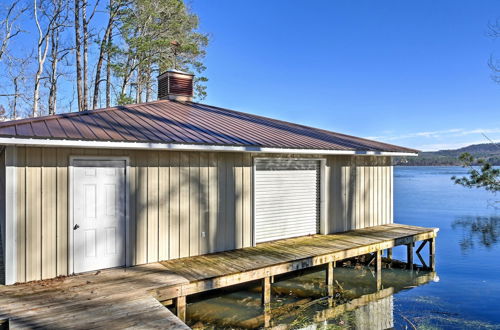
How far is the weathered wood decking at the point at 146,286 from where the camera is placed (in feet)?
11.5

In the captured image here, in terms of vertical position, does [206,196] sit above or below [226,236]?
above

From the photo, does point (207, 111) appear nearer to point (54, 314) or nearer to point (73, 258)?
point (73, 258)

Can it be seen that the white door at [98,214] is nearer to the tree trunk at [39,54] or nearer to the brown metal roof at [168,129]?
the brown metal roof at [168,129]

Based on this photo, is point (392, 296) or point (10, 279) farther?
point (392, 296)

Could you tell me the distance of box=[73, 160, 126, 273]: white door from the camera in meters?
4.91

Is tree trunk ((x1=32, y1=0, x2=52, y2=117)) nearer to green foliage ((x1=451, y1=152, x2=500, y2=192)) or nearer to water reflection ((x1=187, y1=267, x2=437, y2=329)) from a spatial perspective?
water reflection ((x1=187, y1=267, x2=437, y2=329))

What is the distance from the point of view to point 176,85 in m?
9.16

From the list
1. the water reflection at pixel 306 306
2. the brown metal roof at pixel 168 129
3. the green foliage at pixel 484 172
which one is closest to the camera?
the brown metal roof at pixel 168 129

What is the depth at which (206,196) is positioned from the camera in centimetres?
600

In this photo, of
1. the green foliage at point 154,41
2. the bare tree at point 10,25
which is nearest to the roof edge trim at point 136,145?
the green foliage at point 154,41

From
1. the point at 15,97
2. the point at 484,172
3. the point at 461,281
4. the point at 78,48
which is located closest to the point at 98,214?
the point at 461,281

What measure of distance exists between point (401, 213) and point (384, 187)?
45.2 ft

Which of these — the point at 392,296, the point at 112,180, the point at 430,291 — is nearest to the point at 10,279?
the point at 112,180

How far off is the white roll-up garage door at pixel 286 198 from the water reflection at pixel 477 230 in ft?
26.1
